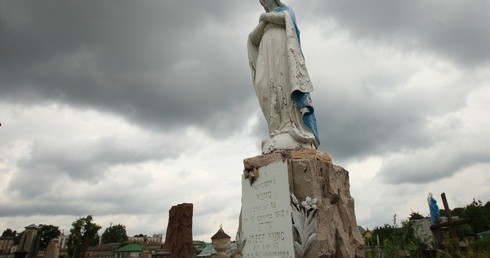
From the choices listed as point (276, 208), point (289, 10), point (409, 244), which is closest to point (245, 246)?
point (276, 208)

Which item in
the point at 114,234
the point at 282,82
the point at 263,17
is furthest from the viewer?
the point at 114,234

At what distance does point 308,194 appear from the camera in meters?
4.04

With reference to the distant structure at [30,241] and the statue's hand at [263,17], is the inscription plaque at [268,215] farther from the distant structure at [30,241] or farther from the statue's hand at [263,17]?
the distant structure at [30,241]

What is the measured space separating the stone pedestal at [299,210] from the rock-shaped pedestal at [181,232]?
683cm

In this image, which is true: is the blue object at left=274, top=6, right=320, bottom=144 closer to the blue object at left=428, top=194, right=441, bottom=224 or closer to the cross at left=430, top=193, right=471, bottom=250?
the cross at left=430, top=193, right=471, bottom=250

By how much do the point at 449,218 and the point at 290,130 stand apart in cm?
731

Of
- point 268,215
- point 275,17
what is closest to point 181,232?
point 268,215

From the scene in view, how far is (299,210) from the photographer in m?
3.94

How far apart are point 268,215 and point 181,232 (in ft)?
24.8

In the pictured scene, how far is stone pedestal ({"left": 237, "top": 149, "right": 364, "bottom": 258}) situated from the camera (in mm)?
3859

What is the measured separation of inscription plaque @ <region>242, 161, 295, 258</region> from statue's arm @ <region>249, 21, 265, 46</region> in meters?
2.44

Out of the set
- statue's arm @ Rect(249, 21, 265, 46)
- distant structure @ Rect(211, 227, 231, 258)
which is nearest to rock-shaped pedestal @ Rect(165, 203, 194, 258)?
distant structure @ Rect(211, 227, 231, 258)

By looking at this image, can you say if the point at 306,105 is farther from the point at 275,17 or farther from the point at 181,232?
the point at 181,232

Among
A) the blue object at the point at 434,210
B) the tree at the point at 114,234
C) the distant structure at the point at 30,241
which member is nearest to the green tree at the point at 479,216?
the blue object at the point at 434,210
